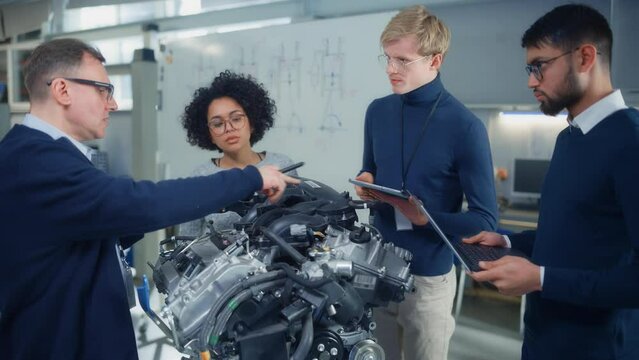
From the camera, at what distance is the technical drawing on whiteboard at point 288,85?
2.97 meters

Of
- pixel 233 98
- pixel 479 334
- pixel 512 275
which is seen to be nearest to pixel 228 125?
pixel 233 98

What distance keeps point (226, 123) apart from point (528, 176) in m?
3.06

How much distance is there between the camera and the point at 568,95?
3.75 feet

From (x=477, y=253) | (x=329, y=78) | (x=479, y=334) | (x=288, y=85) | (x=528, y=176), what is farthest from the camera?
(x=528, y=176)

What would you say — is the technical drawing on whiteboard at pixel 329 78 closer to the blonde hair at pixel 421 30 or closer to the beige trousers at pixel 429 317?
the blonde hair at pixel 421 30

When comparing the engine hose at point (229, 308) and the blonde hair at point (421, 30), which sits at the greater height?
the blonde hair at point (421, 30)

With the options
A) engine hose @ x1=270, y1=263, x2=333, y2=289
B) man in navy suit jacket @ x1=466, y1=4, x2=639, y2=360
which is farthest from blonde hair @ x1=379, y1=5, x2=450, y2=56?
engine hose @ x1=270, y1=263, x2=333, y2=289

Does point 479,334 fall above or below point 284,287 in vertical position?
below

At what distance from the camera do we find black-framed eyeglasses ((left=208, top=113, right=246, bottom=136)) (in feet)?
6.15

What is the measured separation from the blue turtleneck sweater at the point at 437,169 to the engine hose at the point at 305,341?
1.88 feet

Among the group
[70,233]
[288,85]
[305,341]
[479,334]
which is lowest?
[479,334]

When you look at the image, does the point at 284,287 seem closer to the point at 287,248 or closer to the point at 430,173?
the point at 287,248

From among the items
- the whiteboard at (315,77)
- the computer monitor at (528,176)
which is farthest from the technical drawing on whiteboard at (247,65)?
the computer monitor at (528,176)

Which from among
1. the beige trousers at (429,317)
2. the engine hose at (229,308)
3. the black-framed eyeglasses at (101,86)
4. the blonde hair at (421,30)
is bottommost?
the beige trousers at (429,317)
